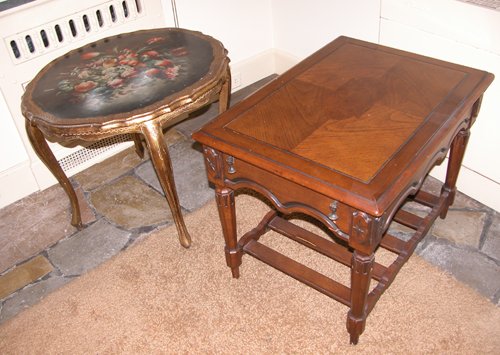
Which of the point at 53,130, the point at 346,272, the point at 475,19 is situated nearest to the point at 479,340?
the point at 346,272

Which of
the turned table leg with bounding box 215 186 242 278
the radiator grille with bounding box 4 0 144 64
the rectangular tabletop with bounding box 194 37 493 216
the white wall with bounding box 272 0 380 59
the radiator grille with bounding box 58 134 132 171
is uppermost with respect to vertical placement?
the radiator grille with bounding box 4 0 144 64

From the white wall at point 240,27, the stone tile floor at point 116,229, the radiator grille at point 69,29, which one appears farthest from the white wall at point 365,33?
the radiator grille at point 69,29

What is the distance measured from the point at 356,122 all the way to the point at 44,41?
1.69m

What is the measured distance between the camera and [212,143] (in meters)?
1.91

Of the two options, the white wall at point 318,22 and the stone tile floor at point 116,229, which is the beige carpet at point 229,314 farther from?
the white wall at point 318,22

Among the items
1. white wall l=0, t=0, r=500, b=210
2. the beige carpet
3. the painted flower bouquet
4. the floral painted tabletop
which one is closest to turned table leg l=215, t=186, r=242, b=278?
the beige carpet

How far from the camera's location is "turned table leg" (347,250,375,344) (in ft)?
5.79

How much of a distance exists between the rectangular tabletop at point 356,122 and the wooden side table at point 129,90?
0.27 m

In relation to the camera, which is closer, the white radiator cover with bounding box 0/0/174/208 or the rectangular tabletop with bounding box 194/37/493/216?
the rectangular tabletop with bounding box 194/37/493/216

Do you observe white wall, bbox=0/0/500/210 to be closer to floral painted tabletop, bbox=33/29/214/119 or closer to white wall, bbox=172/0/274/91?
white wall, bbox=172/0/274/91

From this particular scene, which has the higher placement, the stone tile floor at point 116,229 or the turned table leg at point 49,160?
the turned table leg at point 49,160

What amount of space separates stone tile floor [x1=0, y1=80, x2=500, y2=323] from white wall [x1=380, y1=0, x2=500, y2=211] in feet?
0.42

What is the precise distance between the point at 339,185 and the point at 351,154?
0.16m

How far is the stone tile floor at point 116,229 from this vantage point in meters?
2.41
